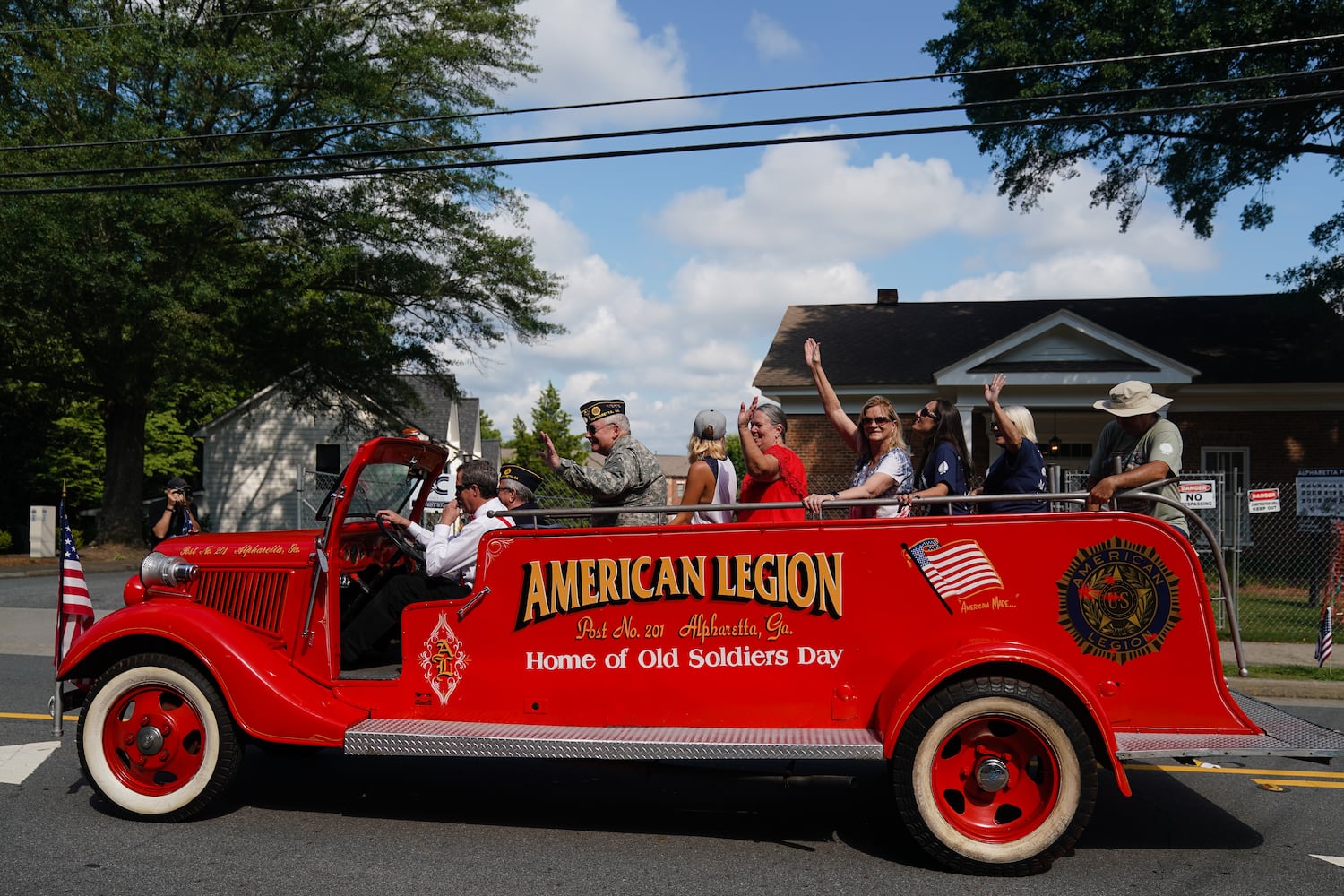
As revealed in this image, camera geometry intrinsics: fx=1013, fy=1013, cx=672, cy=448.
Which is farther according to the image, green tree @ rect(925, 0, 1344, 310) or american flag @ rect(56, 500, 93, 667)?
green tree @ rect(925, 0, 1344, 310)

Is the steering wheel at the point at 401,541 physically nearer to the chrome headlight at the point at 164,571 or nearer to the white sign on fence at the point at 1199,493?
the chrome headlight at the point at 164,571

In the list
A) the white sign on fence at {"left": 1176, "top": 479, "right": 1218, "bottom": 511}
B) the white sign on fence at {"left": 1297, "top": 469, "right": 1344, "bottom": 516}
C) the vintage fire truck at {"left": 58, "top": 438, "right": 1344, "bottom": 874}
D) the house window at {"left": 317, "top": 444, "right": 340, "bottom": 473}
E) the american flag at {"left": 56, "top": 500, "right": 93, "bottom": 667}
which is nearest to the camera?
the vintage fire truck at {"left": 58, "top": 438, "right": 1344, "bottom": 874}

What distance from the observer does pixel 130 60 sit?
773 inches

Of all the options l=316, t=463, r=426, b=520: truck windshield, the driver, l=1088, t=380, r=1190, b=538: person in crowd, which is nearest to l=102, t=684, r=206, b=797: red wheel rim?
the driver

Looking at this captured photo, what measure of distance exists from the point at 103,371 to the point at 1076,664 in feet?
80.7

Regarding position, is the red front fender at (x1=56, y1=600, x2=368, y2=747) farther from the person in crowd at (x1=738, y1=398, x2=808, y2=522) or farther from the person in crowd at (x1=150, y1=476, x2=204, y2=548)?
the person in crowd at (x1=150, y1=476, x2=204, y2=548)

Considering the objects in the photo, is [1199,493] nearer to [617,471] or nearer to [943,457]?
[943,457]

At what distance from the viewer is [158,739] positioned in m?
4.86

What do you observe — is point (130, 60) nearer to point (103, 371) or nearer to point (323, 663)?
point (103, 371)

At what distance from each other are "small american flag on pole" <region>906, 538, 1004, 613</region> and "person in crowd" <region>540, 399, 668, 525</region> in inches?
57.5

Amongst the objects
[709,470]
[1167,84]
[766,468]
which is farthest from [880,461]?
[1167,84]

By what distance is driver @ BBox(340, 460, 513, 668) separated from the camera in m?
5.12

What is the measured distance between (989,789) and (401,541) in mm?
3195

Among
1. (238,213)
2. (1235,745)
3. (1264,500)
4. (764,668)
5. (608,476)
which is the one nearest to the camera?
(1235,745)
